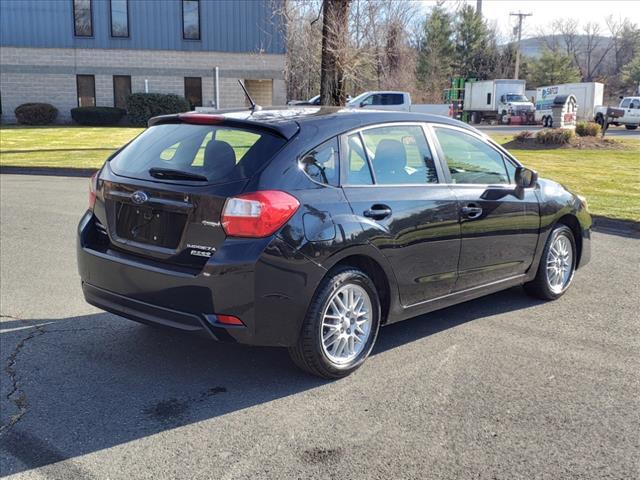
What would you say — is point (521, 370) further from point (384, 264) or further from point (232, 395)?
point (232, 395)

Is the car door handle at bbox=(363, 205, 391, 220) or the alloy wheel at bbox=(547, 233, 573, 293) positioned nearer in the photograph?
the car door handle at bbox=(363, 205, 391, 220)

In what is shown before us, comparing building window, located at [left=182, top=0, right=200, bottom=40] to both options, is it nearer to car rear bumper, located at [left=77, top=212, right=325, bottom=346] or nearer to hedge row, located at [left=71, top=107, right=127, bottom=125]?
hedge row, located at [left=71, top=107, right=127, bottom=125]

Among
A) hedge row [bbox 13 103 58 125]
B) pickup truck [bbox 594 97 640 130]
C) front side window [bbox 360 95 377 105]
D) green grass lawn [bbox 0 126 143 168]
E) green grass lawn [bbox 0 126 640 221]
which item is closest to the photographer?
green grass lawn [bbox 0 126 640 221]

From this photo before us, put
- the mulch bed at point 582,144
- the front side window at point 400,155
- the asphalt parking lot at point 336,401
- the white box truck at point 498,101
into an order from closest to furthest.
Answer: the asphalt parking lot at point 336,401, the front side window at point 400,155, the mulch bed at point 582,144, the white box truck at point 498,101

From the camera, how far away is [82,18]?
111ft

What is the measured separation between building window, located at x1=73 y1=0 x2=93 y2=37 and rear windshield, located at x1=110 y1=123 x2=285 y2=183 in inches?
1303

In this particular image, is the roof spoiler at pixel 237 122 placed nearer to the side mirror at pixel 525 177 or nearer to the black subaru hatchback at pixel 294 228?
the black subaru hatchback at pixel 294 228

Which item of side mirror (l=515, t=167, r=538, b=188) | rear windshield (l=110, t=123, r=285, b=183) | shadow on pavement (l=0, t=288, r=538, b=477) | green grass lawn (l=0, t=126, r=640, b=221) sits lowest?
shadow on pavement (l=0, t=288, r=538, b=477)

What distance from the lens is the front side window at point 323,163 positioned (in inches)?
160

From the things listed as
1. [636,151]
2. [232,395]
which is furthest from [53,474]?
[636,151]

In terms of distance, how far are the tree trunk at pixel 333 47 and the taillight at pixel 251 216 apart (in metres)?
14.2

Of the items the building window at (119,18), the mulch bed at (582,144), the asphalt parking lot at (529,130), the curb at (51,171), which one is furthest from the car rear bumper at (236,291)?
the building window at (119,18)

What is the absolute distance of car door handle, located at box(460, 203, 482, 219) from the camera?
4.92 metres

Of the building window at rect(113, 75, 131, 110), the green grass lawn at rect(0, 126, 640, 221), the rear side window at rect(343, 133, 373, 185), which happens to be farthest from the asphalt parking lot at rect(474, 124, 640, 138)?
the rear side window at rect(343, 133, 373, 185)
